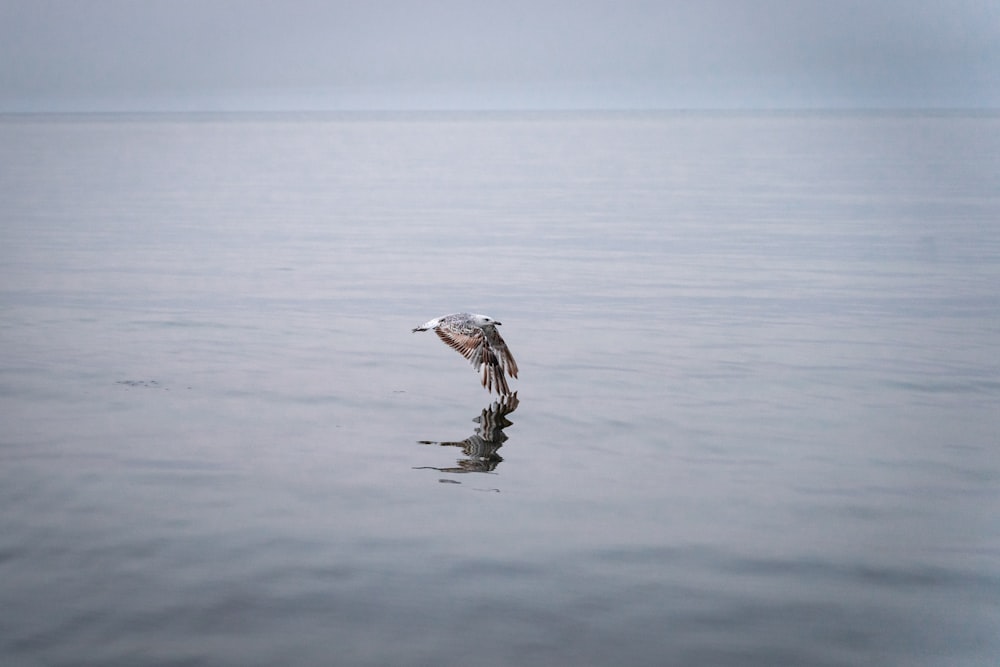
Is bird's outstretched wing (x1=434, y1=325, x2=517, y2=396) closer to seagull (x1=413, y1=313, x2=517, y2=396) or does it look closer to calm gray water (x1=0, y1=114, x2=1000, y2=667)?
seagull (x1=413, y1=313, x2=517, y2=396)

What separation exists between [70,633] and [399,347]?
37.5 feet

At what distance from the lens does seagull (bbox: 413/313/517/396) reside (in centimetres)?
1702

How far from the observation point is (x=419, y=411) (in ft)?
53.8

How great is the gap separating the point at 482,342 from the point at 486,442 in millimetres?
2659

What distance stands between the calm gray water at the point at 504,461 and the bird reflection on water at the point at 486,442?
57 millimetres

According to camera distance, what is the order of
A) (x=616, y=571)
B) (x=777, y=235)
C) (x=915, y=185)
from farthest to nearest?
(x=915, y=185)
(x=777, y=235)
(x=616, y=571)

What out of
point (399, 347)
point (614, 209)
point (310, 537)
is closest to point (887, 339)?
point (399, 347)

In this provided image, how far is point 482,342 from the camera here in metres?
17.3

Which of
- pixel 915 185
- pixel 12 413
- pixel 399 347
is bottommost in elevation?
pixel 12 413

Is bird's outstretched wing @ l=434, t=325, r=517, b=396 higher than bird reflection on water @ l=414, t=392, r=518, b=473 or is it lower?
higher

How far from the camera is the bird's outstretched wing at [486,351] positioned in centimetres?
1705

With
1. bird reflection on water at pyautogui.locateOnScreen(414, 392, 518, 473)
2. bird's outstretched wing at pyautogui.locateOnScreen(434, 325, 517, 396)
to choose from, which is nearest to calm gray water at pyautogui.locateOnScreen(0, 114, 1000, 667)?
bird reflection on water at pyautogui.locateOnScreen(414, 392, 518, 473)

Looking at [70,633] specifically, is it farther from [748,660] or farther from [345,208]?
[345,208]

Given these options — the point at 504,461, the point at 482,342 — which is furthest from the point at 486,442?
the point at 482,342
